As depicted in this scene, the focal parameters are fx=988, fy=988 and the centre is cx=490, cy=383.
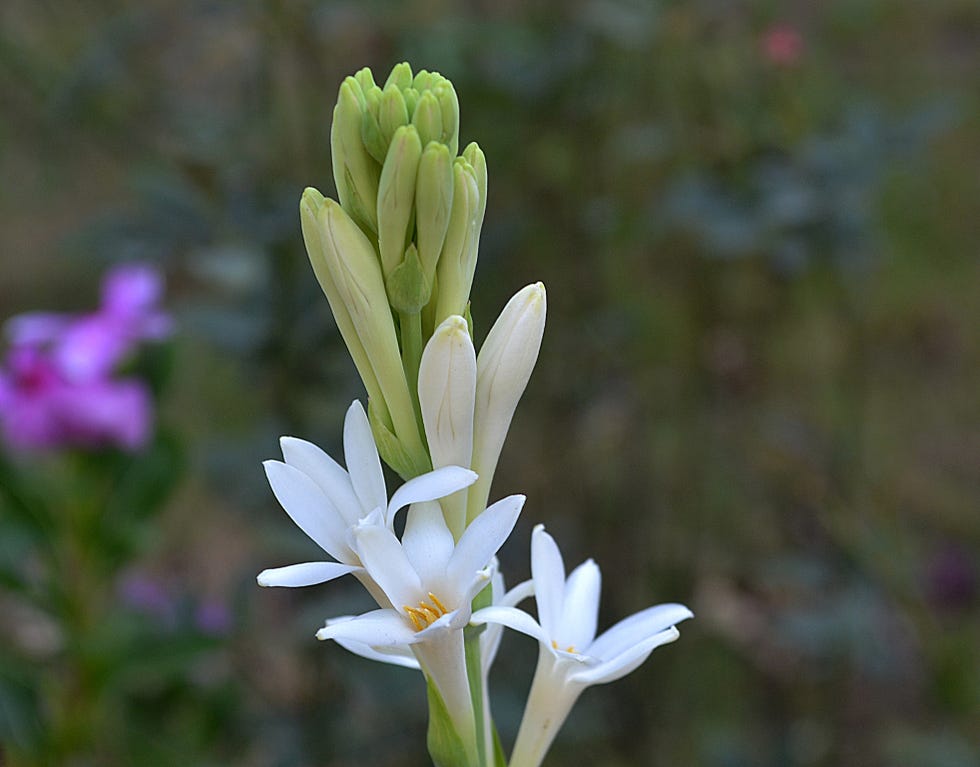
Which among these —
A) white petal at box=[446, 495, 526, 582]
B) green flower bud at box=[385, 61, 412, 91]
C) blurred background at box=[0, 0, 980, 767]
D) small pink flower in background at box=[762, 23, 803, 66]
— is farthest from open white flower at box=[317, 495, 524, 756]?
small pink flower in background at box=[762, 23, 803, 66]

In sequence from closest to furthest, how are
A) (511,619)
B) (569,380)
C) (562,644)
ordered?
(511,619), (562,644), (569,380)

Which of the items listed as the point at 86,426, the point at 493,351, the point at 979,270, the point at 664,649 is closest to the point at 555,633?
the point at 493,351

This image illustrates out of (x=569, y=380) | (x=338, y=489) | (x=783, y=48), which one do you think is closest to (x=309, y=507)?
(x=338, y=489)

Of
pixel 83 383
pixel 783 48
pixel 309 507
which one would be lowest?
pixel 309 507

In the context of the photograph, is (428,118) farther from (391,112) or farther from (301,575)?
(301,575)

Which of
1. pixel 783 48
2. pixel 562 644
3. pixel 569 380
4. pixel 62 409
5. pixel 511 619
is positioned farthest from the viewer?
pixel 569 380

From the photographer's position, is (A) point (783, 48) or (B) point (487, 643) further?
(A) point (783, 48)

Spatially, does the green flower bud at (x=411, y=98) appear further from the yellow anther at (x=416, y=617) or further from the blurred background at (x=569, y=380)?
the blurred background at (x=569, y=380)
